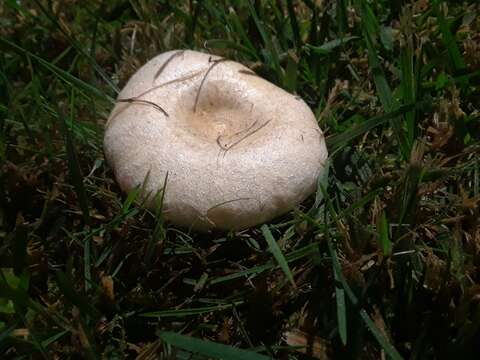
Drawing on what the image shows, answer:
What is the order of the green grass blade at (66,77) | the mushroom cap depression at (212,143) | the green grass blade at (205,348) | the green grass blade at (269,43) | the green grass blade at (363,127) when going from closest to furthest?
the green grass blade at (205,348) < the mushroom cap depression at (212,143) < the green grass blade at (363,127) < the green grass blade at (66,77) < the green grass blade at (269,43)

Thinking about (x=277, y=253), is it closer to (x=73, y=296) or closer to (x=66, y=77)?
(x=73, y=296)

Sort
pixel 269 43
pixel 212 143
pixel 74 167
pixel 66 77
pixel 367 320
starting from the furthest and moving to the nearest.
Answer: pixel 269 43 < pixel 66 77 < pixel 212 143 < pixel 74 167 < pixel 367 320

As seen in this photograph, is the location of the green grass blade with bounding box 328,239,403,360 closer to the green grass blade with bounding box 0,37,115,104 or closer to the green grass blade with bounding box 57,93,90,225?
the green grass blade with bounding box 57,93,90,225

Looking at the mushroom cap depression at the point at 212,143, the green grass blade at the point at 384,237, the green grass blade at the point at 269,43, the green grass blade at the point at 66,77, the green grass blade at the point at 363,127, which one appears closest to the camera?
the green grass blade at the point at 384,237

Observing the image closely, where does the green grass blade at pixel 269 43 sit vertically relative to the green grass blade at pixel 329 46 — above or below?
above

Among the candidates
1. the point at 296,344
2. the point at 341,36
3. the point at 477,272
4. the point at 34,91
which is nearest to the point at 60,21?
the point at 34,91

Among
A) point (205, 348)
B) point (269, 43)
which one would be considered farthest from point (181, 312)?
point (269, 43)

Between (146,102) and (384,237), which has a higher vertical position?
(146,102)

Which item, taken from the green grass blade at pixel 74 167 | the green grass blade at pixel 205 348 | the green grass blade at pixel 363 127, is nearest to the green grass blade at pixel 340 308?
the green grass blade at pixel 205 348

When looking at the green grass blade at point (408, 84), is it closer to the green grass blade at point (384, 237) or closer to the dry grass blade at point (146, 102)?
the green grass blade at point (384, 237)
